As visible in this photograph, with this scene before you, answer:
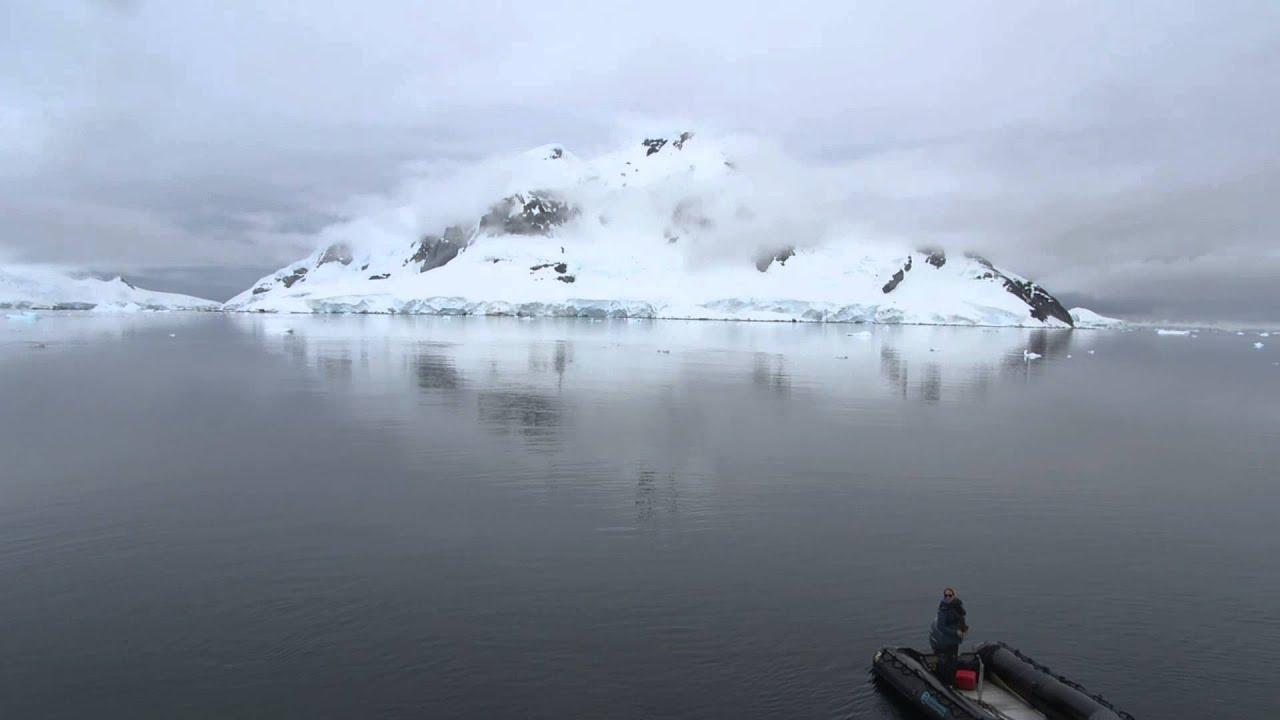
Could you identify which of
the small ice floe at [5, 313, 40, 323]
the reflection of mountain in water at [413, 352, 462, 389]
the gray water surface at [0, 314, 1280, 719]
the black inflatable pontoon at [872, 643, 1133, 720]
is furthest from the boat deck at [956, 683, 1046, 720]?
the small ice floe at [5, 313, 40, 323]

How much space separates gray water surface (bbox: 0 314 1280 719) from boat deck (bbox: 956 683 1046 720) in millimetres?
1410

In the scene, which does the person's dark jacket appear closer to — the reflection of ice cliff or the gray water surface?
the gray water surface

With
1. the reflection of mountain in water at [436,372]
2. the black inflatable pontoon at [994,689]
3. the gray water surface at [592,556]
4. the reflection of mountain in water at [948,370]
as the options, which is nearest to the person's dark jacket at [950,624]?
the black inflatable pontoon at [994,689]

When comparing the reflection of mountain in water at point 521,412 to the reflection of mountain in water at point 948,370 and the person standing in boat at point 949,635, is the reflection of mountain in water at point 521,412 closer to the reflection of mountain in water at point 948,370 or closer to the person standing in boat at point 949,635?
the person standing in boat at point 949,635

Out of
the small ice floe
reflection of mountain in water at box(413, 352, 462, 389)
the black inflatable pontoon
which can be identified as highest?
the small ice floe

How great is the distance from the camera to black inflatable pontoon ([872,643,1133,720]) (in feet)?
33.9

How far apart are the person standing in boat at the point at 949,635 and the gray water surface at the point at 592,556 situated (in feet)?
3.67

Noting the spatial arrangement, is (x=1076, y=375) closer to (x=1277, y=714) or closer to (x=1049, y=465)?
(x=1049, y=465)

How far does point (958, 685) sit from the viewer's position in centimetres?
1109

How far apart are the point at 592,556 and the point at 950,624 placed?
6.86 meters

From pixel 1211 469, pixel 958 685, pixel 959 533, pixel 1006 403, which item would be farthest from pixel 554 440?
pixel 1006 403

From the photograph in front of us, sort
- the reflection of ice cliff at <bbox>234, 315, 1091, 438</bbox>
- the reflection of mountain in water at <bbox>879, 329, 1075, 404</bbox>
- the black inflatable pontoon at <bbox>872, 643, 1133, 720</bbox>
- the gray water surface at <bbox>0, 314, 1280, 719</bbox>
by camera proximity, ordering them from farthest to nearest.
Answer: the reflection of mountain in water at <bbox>879, 329, 1075, 404</bbox> → the reflection of ice cliff at <bbox>234, 315, 1091, 438</bbox> → the gray water surface at <bbox>0, 314, 1280, 719</bbox> → the black inflatable pontoon at <bbox>872, 643, 1133, 720</bbox>

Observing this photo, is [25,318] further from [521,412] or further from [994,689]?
[994,689]

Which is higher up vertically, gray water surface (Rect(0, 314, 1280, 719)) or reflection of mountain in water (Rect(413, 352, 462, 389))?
reflection of mountain in water (Rect(413, 352, 462, 389))
